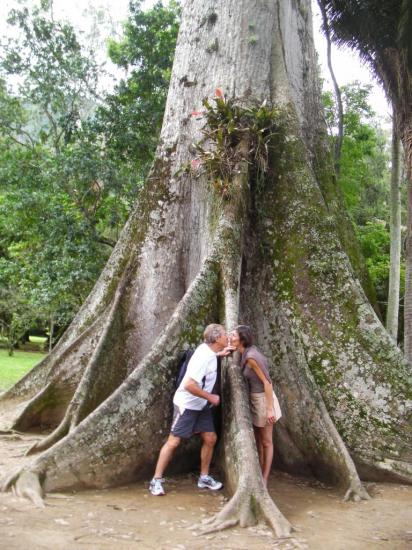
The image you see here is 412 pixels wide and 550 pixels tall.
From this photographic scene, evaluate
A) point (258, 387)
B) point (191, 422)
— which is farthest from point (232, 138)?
point (191, 422)

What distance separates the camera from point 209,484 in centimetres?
510

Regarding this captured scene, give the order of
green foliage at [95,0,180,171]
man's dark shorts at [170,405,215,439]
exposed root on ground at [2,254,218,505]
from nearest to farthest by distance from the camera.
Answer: exposed root on ground at [2,254,218,505]
man's dark shorts at [170,405,215,439]
green foliage at [95,0,180,171]

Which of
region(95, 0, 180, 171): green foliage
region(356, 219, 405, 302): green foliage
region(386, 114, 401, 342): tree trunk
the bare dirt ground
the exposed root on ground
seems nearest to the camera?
the bare dirt ground

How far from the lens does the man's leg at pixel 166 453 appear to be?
197 inches

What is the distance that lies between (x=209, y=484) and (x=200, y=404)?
72 centimetres

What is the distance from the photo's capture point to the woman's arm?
5.18m

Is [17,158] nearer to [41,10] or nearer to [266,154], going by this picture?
[41,10]

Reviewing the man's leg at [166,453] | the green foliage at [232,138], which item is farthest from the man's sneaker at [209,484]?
the green foliage at [232,138]

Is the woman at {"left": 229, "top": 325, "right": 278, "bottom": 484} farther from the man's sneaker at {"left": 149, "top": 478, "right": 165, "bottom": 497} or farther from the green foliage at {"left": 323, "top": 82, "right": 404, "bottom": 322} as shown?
the green foliage at {"left": 323, "top": 82, "right": 404, "bottom": 322}

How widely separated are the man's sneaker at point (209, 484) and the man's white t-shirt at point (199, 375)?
0.63m

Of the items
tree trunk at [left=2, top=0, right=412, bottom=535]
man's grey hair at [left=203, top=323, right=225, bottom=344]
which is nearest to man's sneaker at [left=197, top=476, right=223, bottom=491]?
tree trunk at [left=2, top=0, right=412, bottom=535]

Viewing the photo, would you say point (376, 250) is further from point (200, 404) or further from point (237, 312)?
point (200, 404)

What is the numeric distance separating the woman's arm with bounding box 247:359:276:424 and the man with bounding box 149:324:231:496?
271mm

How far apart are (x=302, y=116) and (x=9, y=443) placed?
6024 millimetres
